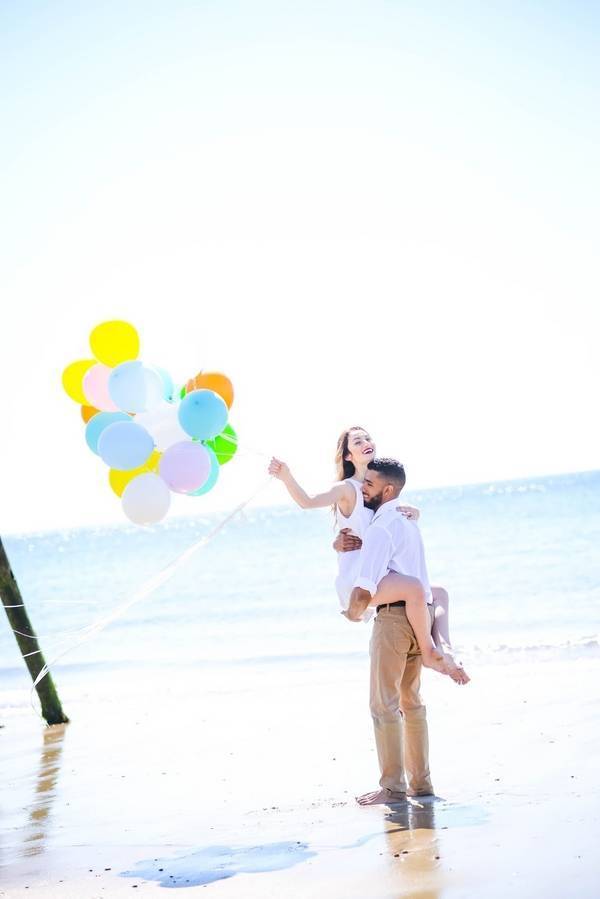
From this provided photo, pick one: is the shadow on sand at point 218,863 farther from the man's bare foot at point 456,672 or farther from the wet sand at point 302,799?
the man's bare foot at point 456,672

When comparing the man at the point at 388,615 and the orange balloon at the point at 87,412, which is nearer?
the man at the point at 388,615

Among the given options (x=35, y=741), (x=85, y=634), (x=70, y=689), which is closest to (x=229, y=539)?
(x=70, y=689)

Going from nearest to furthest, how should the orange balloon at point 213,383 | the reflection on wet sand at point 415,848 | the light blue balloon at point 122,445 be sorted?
the reflection on wet sand at point 415,848 → the light blue balloon at point 122,445 → the orange balloon at point 213,383

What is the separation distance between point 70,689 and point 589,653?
6.78 m

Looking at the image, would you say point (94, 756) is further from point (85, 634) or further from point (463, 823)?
point (463, 823)

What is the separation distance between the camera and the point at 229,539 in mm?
56875

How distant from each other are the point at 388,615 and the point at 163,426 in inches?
65.3

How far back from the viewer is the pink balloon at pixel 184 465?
565cm

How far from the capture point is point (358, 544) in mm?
5672

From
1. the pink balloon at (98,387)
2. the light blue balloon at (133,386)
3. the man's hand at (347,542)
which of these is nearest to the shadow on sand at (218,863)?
the man's hand at (347,542)

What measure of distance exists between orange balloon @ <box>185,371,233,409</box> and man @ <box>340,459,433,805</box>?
1023 mm

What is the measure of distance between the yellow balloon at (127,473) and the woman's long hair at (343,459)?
1.03 m

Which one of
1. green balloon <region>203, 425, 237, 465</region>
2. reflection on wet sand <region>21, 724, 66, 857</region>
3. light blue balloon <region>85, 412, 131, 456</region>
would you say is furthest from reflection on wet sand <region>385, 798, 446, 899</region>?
light blue balloon <region>85, 412, 131, 456</region>

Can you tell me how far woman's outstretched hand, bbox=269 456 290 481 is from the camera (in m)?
5.66
